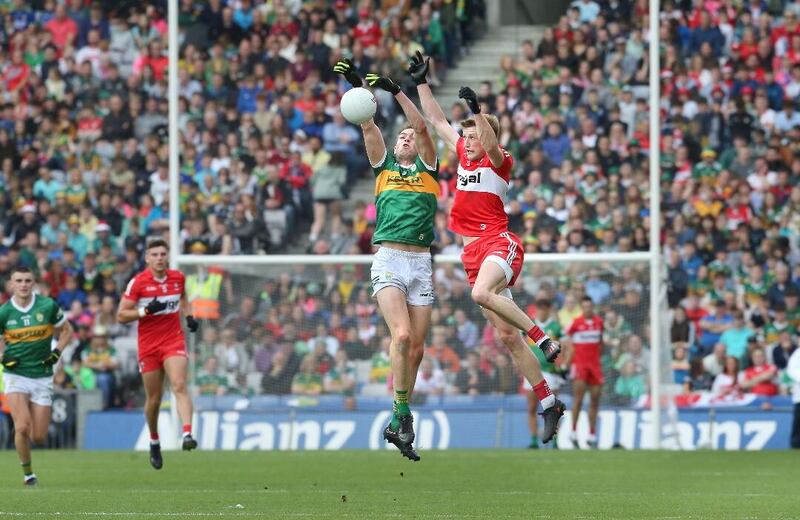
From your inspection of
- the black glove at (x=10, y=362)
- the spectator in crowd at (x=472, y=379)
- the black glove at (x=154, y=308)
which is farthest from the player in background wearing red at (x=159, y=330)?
the spectator in crowd at (x=472, y=379)

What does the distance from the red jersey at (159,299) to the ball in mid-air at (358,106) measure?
5.41 meters

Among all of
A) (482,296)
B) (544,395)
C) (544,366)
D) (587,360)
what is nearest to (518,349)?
(544,395)

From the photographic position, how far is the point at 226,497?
46.6 ft

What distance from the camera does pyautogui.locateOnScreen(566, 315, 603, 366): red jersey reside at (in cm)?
2420

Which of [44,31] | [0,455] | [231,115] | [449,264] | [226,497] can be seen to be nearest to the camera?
[226,497]

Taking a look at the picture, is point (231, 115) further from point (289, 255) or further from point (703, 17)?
point (703, 17)

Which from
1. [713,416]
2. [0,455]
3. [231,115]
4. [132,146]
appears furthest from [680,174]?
[0,455]

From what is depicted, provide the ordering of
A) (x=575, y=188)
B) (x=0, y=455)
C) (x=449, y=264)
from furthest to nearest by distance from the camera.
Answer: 1. (x=575, y=188)
2. (x=449, y=264)
3. (x=0, y=455)

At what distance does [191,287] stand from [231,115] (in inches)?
200

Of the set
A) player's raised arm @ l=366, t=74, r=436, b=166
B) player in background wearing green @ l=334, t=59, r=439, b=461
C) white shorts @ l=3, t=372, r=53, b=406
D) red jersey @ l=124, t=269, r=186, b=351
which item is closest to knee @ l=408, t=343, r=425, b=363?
player in background wearing green @ l=334, t=59, r=439, b=461

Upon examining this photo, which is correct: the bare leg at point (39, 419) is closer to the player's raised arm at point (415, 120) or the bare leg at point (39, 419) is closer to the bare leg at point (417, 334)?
the bare leg at point (417, 334)

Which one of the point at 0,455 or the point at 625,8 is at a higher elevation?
the point at 625,8

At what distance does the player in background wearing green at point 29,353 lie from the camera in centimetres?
1744

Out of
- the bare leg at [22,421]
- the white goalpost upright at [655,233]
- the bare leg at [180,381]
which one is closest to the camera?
the bare leg at [22,421]
